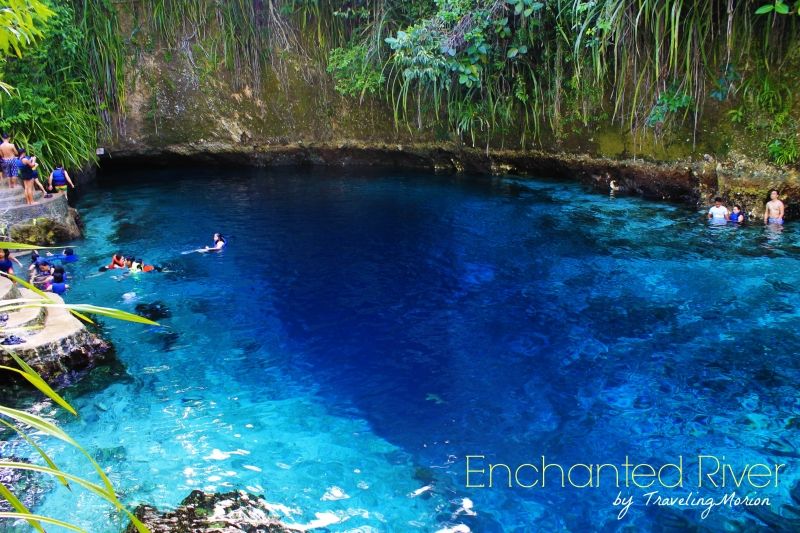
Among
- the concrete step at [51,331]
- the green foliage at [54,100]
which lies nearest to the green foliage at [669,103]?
the concrete step at [51,331]

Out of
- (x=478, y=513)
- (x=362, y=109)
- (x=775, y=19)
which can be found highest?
(x=775, y=19)

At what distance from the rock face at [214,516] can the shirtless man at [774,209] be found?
8479mm

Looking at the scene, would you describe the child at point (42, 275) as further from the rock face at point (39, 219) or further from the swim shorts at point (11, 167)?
the swim shorts at point (11, 167)

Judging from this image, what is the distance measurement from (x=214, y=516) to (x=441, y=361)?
2697 mm

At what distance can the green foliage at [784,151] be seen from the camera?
908 cm

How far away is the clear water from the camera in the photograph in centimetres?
438

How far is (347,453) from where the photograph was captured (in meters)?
4.72

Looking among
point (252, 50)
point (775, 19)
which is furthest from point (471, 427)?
point (252, 50)

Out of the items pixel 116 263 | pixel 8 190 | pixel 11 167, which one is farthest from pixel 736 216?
pixel 8 190

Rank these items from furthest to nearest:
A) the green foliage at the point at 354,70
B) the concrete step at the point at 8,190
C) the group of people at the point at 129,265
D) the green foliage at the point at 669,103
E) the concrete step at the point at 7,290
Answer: the green foliage at the point at 354,70 < the concrete step at the point at 8,190 < the green foliage at the point at 669,103 < the group of people at the point at 129,265 < the concrete step at the point at 7,290

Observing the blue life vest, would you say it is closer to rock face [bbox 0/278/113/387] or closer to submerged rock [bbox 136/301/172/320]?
submerged rock [bbox 136/301/172/320]

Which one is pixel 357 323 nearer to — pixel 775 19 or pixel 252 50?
pixel 775 19

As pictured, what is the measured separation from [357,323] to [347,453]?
7.68 ft

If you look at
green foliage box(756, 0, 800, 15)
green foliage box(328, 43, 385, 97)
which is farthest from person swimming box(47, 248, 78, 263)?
green foliage box(756, 0, 800, 15)
